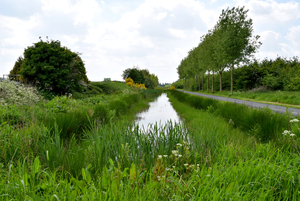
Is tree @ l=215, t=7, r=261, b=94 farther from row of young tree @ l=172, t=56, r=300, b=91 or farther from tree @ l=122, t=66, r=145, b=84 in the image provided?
tree @ l=122, t=66, r=145, b=84

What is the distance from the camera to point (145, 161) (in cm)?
286

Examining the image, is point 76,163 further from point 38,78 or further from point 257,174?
point 38,78

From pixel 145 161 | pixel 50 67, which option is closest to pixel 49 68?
pixel 50 67

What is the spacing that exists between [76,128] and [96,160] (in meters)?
3.08

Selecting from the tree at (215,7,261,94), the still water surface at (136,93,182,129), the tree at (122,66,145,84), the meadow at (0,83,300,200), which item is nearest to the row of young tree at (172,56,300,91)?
the tree at (215,7,261,94)

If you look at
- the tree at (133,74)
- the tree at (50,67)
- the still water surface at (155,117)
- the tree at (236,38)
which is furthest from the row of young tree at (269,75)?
the tree at (133,74)

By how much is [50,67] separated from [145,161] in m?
12.7

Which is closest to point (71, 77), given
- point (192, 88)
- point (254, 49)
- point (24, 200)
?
point (24, 200)

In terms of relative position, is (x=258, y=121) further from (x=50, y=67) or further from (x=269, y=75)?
(x=269, y=75)

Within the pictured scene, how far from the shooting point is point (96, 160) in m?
2.47

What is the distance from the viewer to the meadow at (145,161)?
1.48 m

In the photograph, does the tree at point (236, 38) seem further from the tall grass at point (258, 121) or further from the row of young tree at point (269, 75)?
the tall grass at point (258, 121)

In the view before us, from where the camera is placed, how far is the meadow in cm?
148

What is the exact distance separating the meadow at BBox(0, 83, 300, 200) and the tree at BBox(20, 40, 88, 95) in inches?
309
